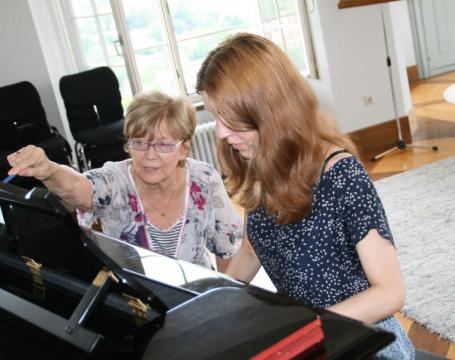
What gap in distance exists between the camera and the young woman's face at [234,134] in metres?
1.26

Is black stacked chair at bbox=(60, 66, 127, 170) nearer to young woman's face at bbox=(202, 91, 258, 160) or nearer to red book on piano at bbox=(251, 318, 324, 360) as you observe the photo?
young woman's face at bbox=(202, 91, 258, 160)

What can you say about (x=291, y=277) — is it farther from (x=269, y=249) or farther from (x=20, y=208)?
(x=20, y=208)

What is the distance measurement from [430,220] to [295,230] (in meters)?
2.41

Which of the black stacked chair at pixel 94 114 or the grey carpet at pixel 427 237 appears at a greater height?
the black stacked chair at pixel 94 114

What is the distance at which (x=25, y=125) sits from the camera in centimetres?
488

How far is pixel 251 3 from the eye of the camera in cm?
563

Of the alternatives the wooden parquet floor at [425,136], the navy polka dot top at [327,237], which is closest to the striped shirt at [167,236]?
the navy polka dot top at [327,237]

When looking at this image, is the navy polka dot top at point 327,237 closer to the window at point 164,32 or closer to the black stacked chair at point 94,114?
the black stacked chair at point 94,114

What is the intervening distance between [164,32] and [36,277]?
4.33 meters

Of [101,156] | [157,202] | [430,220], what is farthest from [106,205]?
[101,156]

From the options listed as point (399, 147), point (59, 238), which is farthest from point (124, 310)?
point (399, 147)

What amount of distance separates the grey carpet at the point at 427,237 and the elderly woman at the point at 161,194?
3.80ft

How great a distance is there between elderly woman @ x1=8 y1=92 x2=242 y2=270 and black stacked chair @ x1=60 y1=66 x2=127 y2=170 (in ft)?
9.81

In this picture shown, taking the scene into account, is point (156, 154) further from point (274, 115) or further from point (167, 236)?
point (274, 115)
